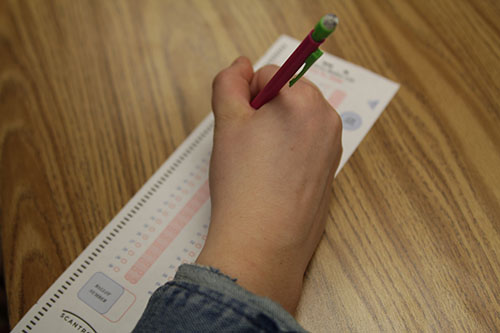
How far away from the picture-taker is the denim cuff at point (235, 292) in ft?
1.01

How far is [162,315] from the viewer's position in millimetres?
320

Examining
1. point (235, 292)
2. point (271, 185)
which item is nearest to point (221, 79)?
point (271, 185)

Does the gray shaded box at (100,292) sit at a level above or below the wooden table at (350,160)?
below

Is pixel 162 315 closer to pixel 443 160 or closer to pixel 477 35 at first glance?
pixel 443 160

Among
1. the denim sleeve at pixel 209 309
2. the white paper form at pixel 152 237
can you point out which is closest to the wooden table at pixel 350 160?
the white paper form at pixel 152 237

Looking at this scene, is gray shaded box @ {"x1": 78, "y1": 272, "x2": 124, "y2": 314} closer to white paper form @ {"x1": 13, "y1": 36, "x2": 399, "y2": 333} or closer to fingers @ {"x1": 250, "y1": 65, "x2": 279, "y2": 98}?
white paper form @ {"x1": 13, "y1": 36, "x2": 399, "y2": 333}

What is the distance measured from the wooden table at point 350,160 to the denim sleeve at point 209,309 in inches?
4.7

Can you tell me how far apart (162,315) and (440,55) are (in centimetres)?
53

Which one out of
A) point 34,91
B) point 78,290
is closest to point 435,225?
point 78,290

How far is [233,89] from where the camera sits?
0.47 metres

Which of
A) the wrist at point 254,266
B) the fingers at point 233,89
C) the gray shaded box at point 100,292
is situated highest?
the fingers at point 233,89

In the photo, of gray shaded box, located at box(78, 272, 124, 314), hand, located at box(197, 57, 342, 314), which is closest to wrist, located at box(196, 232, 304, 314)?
hand, located at box(197, 57, 342, 314)

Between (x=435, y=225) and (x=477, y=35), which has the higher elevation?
(x=477, y=35)

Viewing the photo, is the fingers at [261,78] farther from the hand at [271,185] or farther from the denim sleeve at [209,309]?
the denim sleeve at [209,309]
